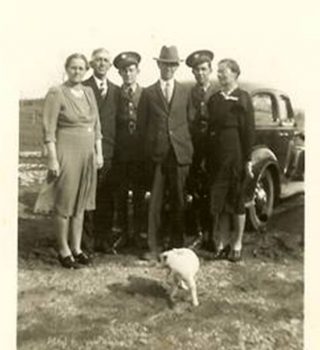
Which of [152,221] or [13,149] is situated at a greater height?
[13,149]

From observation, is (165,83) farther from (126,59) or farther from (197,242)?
(197,242)

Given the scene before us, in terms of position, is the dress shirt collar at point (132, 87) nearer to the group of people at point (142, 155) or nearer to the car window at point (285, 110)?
the group of people at point (142, 155)

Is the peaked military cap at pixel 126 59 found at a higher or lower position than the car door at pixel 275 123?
higher

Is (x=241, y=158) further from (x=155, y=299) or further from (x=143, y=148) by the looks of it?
(x=155, y=299)

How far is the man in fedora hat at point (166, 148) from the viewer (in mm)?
1138

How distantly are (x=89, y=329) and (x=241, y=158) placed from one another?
42 centimetres

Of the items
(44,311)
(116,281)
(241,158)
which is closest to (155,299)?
(116,281)

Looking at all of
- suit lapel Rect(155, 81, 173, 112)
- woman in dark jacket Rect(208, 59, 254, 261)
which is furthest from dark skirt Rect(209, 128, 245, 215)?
suit lapel Rect(155, 81, 173, 112)

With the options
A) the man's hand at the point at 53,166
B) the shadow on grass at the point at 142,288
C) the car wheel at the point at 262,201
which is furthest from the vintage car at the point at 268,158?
the man's hand at the point at 53,166

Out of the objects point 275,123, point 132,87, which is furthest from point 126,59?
point 275,123

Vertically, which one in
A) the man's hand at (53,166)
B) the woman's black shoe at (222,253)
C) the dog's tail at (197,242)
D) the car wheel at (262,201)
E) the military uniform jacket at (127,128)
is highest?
the military uniform jacket at (127,128)

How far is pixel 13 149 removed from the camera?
43.9 inches

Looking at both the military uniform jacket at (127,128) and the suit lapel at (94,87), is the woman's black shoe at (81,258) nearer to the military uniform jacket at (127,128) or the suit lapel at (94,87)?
the military uniform jacket at (127,128)

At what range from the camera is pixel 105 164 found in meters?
1.14
